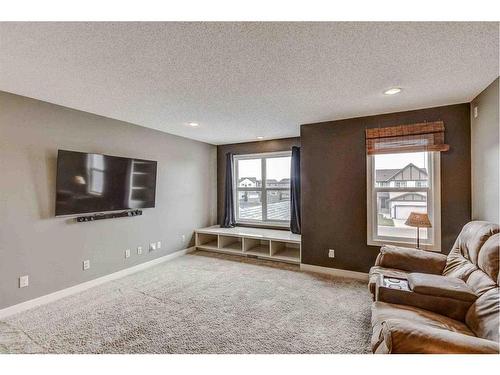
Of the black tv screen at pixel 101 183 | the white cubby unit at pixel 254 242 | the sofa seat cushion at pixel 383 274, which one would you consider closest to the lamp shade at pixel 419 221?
the sofa seat cushion at pixel 383 274

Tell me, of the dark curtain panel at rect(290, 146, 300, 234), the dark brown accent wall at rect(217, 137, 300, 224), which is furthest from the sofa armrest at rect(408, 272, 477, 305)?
the dark brown accent wall at rect(217, 137, 300, 224)

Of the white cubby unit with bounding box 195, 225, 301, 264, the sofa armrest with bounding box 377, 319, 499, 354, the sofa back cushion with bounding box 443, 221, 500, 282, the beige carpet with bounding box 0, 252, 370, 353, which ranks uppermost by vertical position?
the sofa back cushion with bounding box 443, 221, 500, 282

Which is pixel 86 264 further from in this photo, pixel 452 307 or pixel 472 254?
pixel 472 254

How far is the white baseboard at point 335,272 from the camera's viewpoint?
3.45 m

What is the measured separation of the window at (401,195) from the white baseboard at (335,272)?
0.49m

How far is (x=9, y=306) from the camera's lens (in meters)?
2.51

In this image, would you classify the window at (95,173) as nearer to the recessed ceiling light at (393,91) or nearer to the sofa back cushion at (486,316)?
the recessed ceiling light at (393,91)

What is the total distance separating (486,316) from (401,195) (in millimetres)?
2034

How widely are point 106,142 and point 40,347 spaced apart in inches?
96.9

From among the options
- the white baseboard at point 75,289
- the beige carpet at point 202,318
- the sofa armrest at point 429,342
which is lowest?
the beige carpet at point 202,318

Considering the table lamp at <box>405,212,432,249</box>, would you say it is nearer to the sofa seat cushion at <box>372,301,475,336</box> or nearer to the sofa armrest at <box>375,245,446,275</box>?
the sofa armrest at <box>375,245,446,275</box>

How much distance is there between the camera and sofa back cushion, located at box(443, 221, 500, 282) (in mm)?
1746

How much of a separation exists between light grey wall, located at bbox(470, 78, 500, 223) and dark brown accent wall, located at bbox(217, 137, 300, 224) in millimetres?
2602
